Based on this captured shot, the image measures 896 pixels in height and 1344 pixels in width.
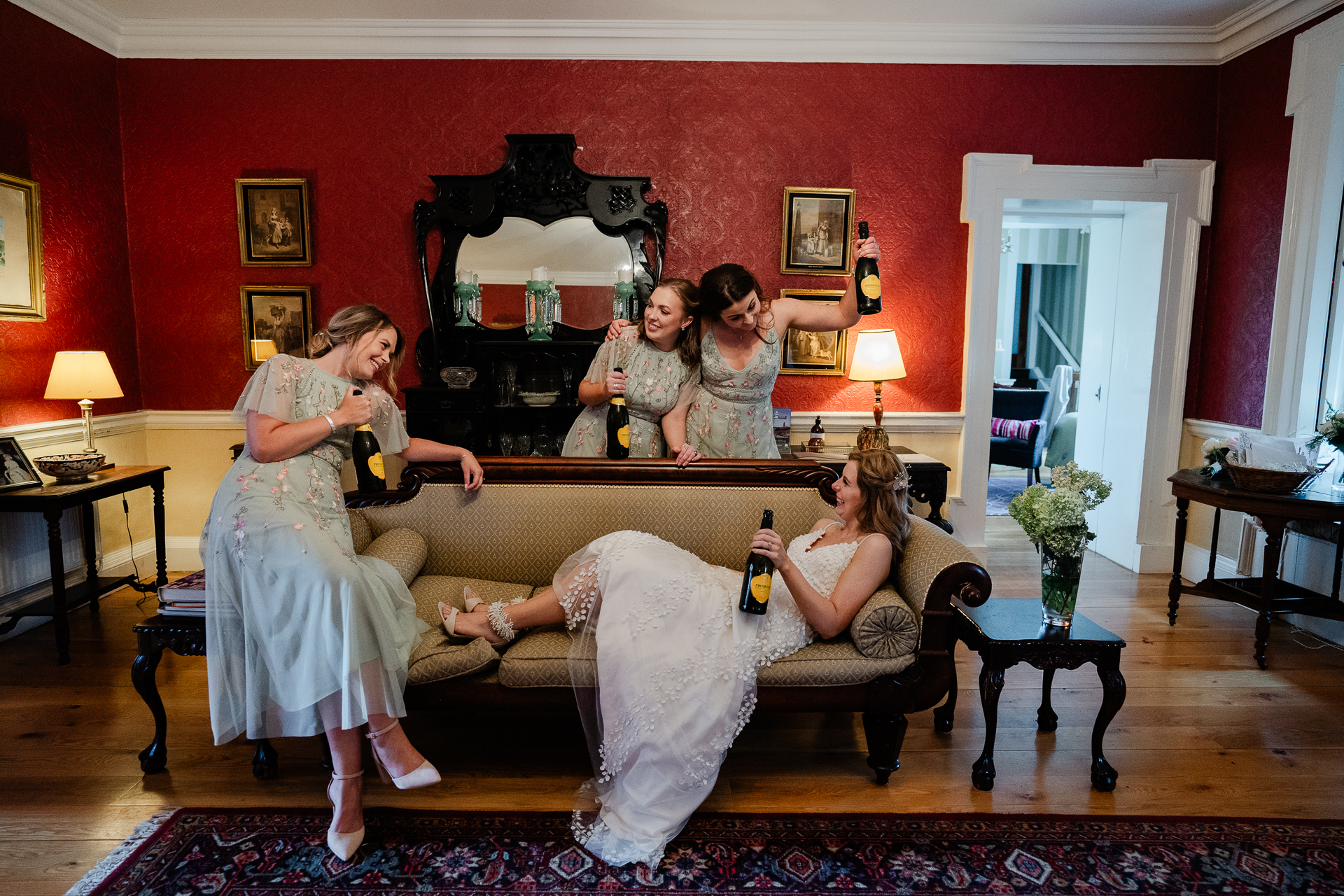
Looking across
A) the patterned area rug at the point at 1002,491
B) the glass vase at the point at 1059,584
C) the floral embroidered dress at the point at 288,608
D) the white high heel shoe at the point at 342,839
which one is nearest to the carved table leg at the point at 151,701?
the floral embroidered dress at the point at 288,608

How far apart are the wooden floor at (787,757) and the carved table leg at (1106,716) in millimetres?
51

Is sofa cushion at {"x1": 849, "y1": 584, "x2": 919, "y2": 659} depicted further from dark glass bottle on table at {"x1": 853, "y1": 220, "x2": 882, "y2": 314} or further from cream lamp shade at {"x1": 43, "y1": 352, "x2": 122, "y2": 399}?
cream lamp shade at {"x1": 43, "y1": 352, "x2": 122, "y2": 399}

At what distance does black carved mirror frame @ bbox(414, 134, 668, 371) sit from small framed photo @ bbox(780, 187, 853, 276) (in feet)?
2.55

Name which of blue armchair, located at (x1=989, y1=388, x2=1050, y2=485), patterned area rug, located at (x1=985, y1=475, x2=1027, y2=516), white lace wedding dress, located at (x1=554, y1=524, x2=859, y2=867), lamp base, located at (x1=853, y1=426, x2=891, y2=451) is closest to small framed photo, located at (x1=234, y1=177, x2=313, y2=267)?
white lace wedding dress, located at (x1=554, y1=524, x2=859, y2=867)

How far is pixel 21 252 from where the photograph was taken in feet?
13.0

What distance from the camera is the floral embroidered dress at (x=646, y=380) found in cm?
320

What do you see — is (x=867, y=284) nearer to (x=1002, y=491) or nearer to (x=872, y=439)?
(x=872, y=439)

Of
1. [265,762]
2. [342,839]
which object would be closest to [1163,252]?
[342,839]

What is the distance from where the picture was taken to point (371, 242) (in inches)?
190

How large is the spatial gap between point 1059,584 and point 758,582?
1087 millimetres

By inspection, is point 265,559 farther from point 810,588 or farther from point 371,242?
point 371,242

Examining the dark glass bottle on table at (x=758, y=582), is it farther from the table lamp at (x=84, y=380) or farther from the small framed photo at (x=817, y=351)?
the table lamp at (x=84, y=380)

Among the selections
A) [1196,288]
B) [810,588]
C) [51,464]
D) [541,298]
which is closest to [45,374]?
[51,464]

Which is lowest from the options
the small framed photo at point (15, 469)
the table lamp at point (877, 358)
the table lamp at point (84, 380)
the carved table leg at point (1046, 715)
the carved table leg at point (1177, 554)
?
the carved table leg at point (1046, 715)
